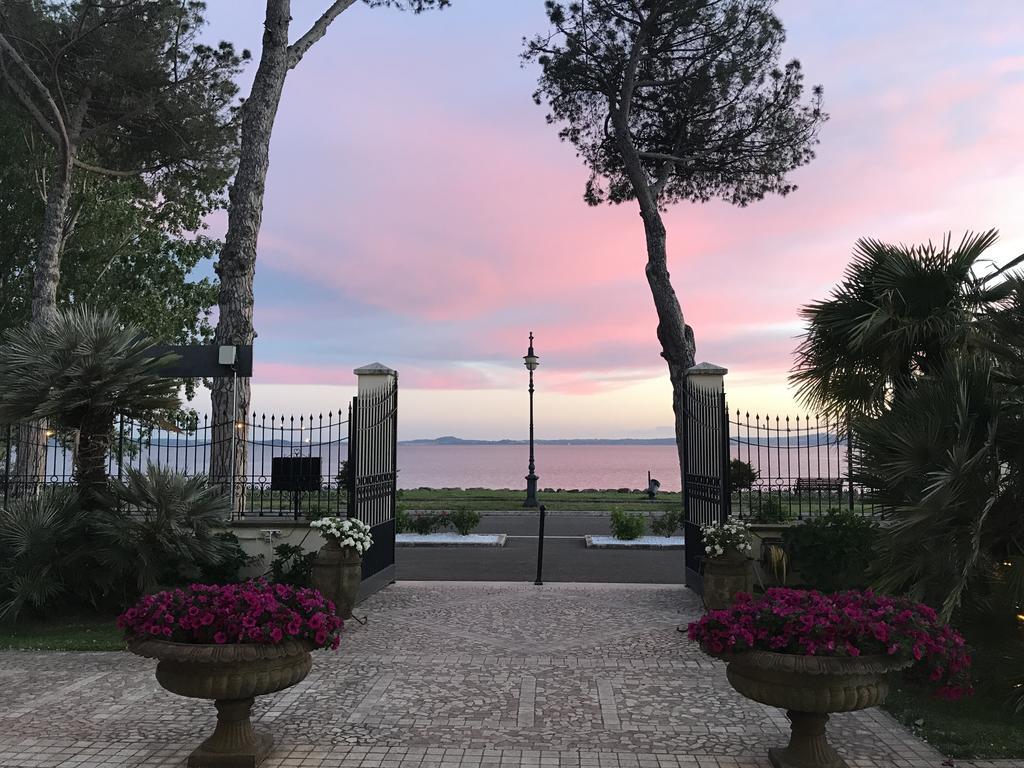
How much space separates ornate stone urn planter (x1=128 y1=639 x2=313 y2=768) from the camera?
13.8 ft

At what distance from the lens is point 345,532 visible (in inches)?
344

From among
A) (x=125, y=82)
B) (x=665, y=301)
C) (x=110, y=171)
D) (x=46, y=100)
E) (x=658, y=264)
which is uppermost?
A: (x=125, y=82)

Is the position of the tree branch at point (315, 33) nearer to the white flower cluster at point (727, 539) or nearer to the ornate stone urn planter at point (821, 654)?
the white flower cluster at point (727, 539)

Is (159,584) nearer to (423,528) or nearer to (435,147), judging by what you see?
(423,528)

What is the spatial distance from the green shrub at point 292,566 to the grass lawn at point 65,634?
1828 millimetres

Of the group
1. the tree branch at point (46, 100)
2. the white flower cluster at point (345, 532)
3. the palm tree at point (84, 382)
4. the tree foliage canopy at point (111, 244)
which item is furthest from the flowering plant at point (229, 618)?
the tree foliage canopy at point (111, 244)

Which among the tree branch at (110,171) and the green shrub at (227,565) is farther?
the tree branch at (110,171)

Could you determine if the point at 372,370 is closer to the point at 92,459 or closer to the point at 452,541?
the point at 92,459

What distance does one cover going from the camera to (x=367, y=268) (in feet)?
72.0

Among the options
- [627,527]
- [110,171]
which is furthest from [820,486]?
[110,171]

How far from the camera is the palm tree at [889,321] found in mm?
8164

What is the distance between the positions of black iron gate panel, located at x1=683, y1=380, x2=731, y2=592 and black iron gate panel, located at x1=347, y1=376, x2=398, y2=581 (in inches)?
159

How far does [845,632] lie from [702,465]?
20.9ft

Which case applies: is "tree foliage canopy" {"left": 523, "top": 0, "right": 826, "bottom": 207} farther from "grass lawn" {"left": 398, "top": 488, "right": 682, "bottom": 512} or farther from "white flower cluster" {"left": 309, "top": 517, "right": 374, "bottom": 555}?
"white flower cluster" {"left": 309, "top": 517, "right": 374, "bottom": 555}
